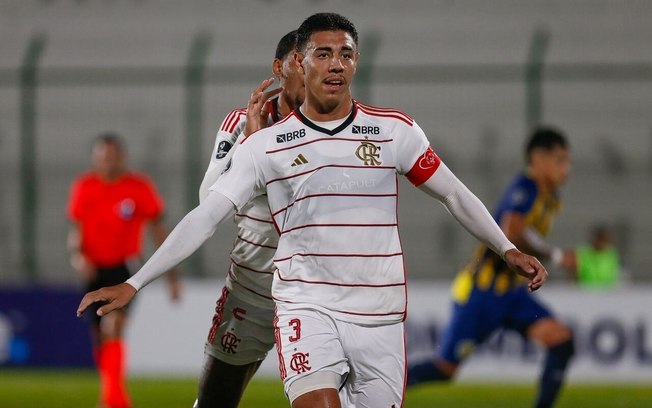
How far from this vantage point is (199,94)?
16.8 metres

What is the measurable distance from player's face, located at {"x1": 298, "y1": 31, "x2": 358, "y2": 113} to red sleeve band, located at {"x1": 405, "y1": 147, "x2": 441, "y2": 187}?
41cm

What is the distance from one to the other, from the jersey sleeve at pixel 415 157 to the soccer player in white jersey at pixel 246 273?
0.67 metres

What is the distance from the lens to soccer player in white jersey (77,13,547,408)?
196 inches

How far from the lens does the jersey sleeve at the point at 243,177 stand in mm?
4980

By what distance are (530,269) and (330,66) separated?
1.15 m

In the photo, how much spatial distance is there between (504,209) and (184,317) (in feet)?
19.7

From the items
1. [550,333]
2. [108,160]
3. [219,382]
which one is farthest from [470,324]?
[108,160]

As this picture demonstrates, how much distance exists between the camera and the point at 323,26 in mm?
5086

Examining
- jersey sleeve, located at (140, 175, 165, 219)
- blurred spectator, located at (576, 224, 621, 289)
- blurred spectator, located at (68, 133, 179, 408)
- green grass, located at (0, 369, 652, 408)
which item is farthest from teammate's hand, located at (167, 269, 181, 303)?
blurred spectator, located at (576, 224, 621, 289)

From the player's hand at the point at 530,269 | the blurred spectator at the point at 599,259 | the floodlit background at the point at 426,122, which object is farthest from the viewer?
the blurred spectator at the point at 599,259

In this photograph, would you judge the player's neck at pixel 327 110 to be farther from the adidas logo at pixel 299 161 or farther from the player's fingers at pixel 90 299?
the player's fingers at pixel 90 299

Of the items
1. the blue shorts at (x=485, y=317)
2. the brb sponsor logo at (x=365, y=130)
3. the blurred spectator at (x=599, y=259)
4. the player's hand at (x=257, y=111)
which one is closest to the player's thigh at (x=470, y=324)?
the blue shorts at (x=485, y=317)

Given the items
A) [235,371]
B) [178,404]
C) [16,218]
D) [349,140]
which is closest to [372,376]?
[349,140]

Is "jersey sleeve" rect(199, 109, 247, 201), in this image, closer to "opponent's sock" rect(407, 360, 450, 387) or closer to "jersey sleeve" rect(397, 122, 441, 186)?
"jersey sleeve" rect(397, 122, 441, 186)
